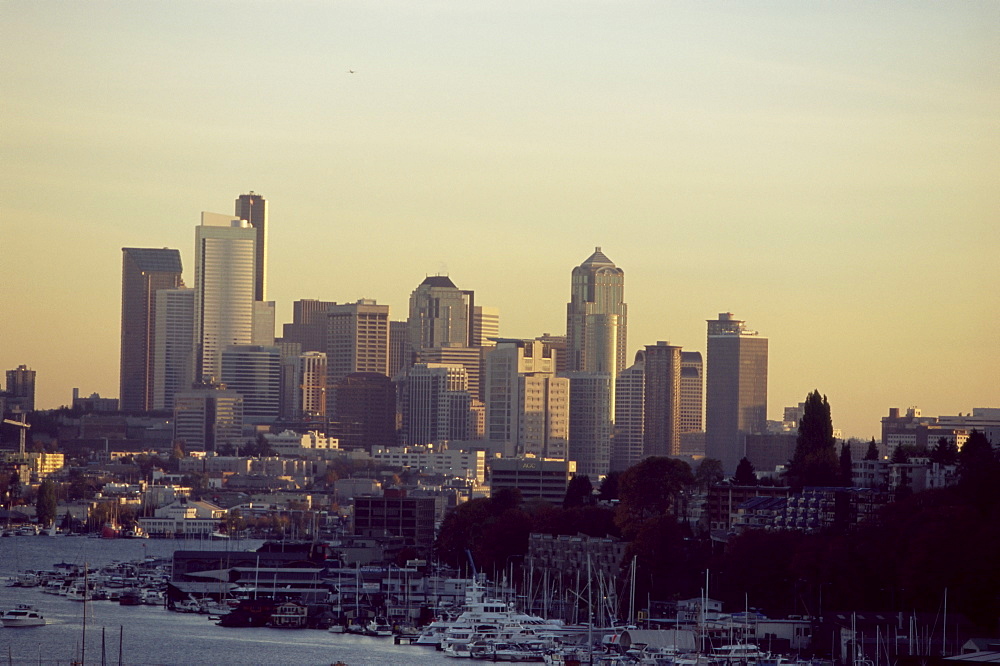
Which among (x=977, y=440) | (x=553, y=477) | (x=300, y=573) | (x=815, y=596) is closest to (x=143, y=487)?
(x=553, y=477)

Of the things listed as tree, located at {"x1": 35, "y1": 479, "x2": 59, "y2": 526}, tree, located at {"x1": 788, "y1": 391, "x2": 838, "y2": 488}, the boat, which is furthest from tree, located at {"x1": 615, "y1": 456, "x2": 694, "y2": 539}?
tree, located at {"x1": 35, "y1": 479, "x2": 59, "y2": 526}

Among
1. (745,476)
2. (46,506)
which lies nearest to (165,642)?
(745,476)

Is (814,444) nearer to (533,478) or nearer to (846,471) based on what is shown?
(846,471)

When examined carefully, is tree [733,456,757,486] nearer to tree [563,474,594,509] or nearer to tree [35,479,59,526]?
tree [563,474,594,509]

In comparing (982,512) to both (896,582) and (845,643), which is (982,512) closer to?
(896,582)

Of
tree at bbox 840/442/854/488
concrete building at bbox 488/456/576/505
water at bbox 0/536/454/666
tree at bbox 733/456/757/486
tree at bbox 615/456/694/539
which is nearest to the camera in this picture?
water at bbox 0/536/454/666

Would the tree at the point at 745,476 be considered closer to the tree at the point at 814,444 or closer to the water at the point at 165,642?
the tree at the point at 814,444
